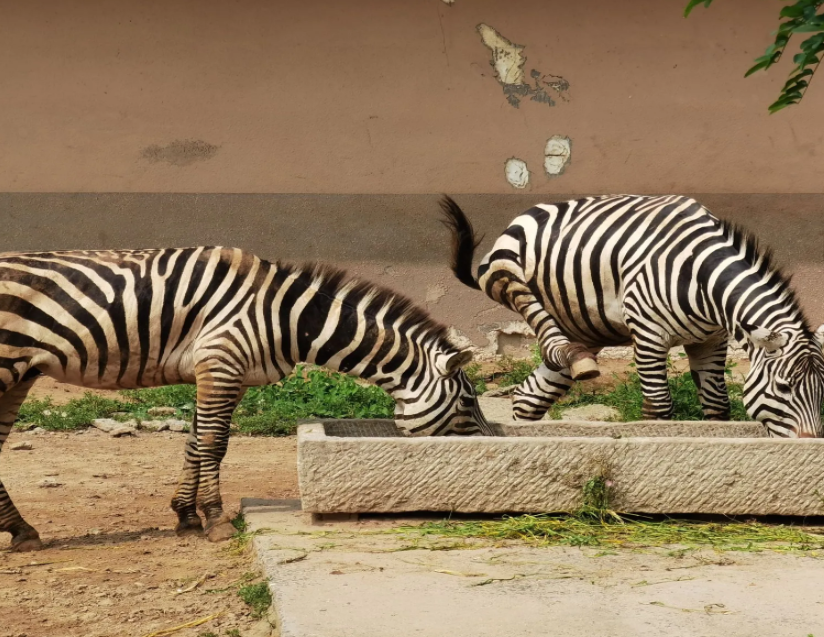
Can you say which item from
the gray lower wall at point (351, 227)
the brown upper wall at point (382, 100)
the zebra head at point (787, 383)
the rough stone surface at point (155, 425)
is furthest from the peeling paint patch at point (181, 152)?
the zebra head at point (787, 383)

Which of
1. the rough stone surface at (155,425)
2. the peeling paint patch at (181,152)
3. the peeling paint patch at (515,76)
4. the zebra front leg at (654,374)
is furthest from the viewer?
the peeling paint patch at (515,76)

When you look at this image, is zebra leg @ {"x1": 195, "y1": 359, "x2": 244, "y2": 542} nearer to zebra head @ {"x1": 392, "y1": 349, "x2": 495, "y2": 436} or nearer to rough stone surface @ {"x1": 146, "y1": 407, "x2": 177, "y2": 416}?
zebra head @ {"x1": 392, "y1": 349, "x2": 495, "y2": 436}

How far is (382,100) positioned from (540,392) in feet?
13.0

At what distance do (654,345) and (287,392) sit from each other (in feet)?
11.5

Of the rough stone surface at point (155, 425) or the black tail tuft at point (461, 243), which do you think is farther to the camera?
the rough stone surface at point (155, 425)

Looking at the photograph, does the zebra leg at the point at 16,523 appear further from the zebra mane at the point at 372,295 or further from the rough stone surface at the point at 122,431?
the rough stone surface at the point at 122,431

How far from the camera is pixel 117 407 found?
28.8 feet

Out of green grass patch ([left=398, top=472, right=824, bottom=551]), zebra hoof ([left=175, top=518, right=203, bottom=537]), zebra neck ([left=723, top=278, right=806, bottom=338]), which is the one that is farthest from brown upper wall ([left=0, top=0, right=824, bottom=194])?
green grass patch ([left=398, top=472, right=824, bottom=551])

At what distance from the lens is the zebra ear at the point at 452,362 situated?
5.45 m

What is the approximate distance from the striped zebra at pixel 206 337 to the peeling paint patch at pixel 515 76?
5147 millimetres

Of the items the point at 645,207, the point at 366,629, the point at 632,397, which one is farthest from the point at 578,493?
the point at 632,397

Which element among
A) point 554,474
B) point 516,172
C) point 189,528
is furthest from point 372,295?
point 516,172

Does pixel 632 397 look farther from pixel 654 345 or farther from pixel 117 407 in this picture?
pixel 117 407

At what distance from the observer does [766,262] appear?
6.13 m
